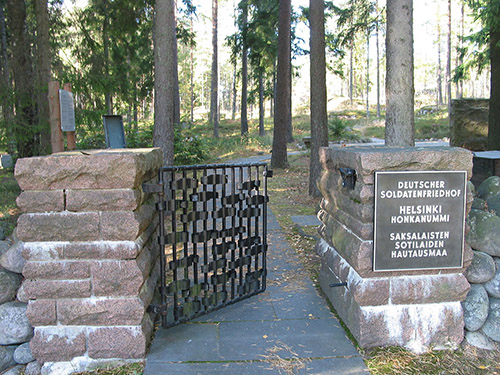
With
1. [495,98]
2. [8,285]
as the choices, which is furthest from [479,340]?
[495,98]

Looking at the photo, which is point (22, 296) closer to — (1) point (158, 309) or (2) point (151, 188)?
(1) point (158, 309)

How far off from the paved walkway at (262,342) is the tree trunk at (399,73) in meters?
2.89

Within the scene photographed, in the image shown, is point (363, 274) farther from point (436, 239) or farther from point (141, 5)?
point (141, 5)

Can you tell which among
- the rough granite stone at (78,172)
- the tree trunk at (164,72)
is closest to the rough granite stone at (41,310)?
the rough granite stone at (78,172)

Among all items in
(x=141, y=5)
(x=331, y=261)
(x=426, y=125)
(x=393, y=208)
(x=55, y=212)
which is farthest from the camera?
(x=426, y=125)

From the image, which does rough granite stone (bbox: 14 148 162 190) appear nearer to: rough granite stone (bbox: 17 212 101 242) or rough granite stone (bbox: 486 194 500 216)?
rough granite stone (bbox: 17 212 101 242)

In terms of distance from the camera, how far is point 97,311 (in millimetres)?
3396

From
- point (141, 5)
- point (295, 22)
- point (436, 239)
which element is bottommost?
point (436, 239)

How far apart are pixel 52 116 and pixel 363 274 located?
436cm

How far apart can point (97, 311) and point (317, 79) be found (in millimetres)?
7530

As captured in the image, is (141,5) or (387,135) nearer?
(387,135)

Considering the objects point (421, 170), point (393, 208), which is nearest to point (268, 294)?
point (393, 208)

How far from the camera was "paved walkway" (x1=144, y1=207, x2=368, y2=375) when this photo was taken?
3.32 metres

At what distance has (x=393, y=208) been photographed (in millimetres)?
3639
